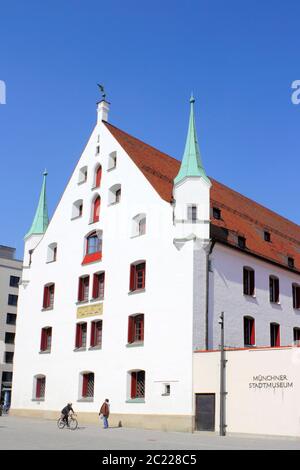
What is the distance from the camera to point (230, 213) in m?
38.4

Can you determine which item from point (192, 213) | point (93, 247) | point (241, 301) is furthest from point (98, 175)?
point (241, 301)

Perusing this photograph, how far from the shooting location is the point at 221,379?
2762 centimetres

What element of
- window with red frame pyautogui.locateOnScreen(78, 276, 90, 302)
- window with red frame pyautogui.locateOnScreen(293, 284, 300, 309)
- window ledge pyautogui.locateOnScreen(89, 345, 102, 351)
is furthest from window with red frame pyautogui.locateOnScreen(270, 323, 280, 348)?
window with red frame pyautogui.locateOnScreen(78, 276, 90, 302)

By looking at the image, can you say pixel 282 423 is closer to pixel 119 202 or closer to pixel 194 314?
pixel 194 314

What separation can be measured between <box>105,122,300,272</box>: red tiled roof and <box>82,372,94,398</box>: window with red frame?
36.7 ft

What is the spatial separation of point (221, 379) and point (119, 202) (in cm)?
1288

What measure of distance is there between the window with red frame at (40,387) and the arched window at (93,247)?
8.35 metres

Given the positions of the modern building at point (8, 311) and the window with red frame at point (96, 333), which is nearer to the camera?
the window with red frame at point (96, 333)

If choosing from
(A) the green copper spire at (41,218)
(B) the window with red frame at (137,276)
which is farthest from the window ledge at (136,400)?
(A) the green copper spire at (41,218)

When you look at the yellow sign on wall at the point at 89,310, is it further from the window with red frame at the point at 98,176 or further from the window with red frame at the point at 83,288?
the window with red frame at the point at 98,176

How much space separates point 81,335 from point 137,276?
19.1 feet

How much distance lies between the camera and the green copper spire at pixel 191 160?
3231cm

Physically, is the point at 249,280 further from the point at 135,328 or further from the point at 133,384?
the point at 133,384
